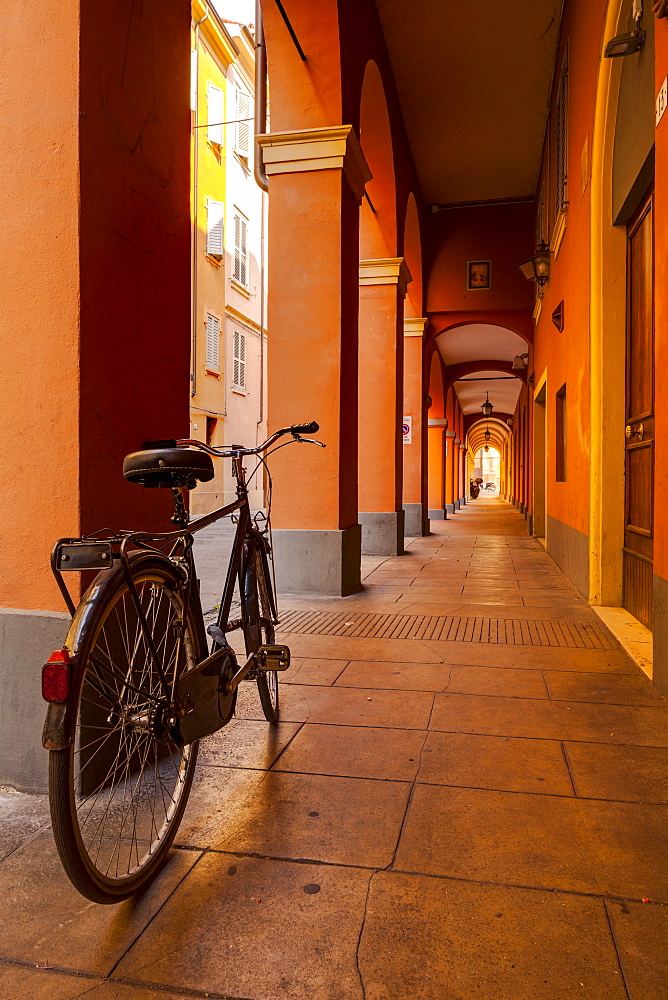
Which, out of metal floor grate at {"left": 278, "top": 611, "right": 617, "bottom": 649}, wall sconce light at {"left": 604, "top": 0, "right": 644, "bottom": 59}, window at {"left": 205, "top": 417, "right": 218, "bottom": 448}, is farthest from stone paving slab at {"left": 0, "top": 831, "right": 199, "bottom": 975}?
window at {"left": 205, "top": 417, "right": 218, "bottom": 448}

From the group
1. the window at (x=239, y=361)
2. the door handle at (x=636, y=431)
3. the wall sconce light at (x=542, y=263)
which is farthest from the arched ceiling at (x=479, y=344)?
the door handle at (x=636, y=431)

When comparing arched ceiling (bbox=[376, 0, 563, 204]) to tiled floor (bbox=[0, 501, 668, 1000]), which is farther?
arched ceiling (bbox=[376, 0, 563, 204])

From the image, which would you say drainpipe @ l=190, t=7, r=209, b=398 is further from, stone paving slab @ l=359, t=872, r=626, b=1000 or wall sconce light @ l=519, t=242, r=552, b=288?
stone paving slab @ l=359, t=872, r=626, b=1000

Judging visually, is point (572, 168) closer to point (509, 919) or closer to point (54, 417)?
point (54, 417)

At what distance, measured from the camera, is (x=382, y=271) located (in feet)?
30.2

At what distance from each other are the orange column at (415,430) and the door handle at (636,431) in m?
7.23

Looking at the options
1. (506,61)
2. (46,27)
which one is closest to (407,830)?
(46,27)

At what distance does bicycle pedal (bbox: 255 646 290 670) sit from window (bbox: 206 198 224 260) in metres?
17.1

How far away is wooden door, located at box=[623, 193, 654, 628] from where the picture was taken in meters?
4.36

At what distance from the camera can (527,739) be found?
2.66m

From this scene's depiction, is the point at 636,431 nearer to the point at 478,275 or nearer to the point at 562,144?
the point at 562,144

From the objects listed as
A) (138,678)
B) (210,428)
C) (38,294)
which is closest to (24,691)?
(138,678)

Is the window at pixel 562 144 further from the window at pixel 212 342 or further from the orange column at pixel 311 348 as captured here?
the window at pixel 212 342

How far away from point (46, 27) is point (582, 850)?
2929 mm
